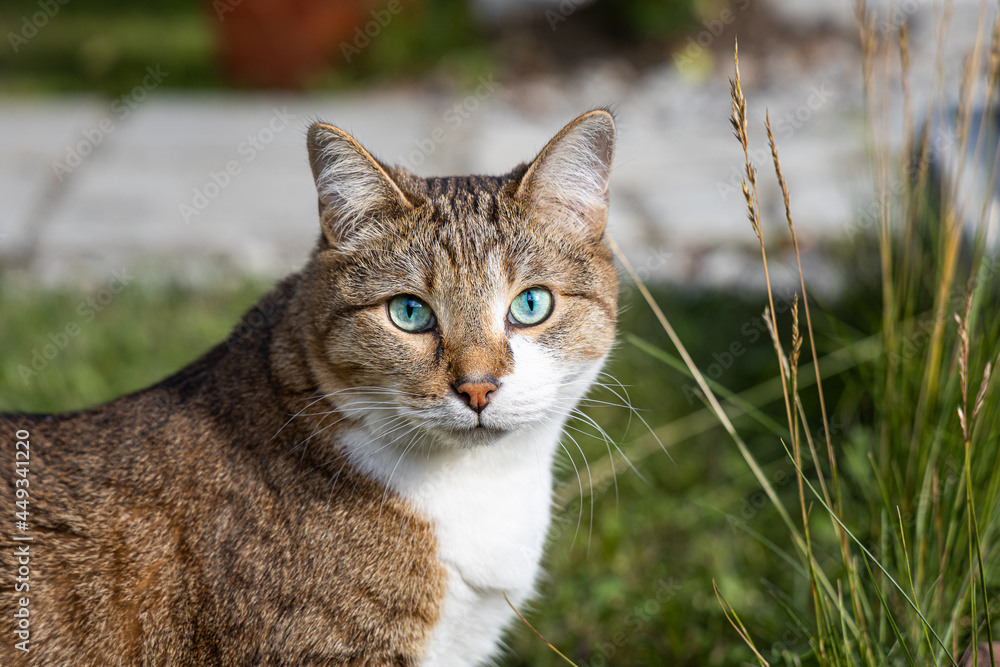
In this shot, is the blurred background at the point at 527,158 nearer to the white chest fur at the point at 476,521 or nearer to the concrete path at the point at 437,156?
the concrete path at the point at 437,156

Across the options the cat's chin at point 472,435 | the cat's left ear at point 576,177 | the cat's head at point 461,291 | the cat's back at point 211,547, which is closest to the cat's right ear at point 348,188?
the cat's head at point 461,291

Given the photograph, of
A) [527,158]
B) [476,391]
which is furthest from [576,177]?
[527,158]

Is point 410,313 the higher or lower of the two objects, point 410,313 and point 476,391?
the higher

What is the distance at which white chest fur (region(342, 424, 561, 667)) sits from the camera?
211cm

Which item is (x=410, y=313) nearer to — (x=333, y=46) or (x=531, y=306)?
(x=531, y=306)

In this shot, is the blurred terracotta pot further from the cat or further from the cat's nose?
the cat's nose

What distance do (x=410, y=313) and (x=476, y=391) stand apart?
301 millimetres

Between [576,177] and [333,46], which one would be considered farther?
[333,46]

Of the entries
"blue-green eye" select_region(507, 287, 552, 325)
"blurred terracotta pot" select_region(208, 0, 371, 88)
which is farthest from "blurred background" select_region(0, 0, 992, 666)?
"blue-green eye" select_region(507, 287, 552, 325)

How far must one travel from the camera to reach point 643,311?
15.0ft

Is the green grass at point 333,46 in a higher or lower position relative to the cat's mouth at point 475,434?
higher

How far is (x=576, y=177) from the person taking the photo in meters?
2.26

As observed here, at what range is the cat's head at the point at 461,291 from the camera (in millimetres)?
2004

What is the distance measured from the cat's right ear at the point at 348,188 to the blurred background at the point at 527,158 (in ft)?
2.15
